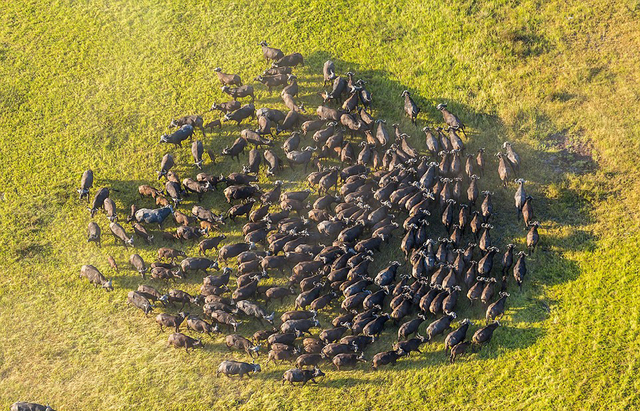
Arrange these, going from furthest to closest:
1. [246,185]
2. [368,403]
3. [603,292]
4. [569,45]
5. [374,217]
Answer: [569,45] → [246,185] → [374,217] → [603,292] → [368,403]

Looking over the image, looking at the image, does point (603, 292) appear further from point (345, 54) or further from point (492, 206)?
point (345, 54)

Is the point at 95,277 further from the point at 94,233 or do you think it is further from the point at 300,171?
the point at 300,171

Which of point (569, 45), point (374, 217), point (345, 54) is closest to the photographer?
point (374, 217)

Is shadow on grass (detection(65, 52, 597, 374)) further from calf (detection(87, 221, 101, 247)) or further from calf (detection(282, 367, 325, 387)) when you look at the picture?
calf (detection(87, 221, 101, 247))

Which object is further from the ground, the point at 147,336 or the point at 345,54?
the point at 345,54

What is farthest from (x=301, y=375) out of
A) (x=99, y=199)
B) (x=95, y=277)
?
(x=99, y=199)

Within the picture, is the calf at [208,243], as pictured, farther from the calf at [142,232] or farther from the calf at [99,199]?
the calf at [99,199]

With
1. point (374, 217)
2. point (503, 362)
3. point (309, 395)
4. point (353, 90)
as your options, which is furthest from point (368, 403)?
point (353, 90)

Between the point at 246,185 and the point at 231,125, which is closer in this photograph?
the point at 246,185
